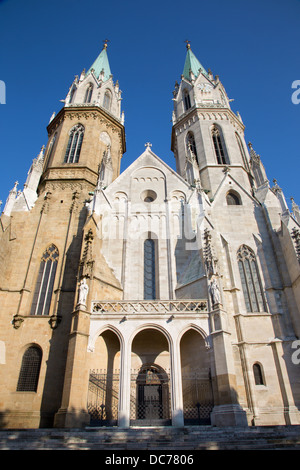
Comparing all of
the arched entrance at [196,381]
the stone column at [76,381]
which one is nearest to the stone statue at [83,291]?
the stone column at [76,381]

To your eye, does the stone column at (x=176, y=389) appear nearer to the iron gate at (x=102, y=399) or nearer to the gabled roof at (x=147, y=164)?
the iron gate at (x=102, y=399)

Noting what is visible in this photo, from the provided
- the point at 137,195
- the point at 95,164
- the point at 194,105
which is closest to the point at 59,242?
the point at 137,195

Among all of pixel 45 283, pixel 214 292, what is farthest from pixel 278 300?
pixel 45 283

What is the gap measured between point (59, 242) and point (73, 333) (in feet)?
22.7

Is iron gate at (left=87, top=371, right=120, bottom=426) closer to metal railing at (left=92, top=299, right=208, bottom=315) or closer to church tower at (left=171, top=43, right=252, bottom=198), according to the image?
metal railing at (left=92, top=299, right=208, bottom=315)

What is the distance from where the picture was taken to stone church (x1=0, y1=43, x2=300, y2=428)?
12727 mm

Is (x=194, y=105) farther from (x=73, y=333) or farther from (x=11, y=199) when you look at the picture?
(x=73, y=333)

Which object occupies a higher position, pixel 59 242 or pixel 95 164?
pixel 95 164

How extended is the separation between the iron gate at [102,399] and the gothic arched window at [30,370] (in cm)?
294

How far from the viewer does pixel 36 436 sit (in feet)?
30.7

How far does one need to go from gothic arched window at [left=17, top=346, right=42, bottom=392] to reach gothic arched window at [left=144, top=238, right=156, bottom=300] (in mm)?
6357

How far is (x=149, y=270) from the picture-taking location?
18.2m

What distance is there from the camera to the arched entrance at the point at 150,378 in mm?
13492

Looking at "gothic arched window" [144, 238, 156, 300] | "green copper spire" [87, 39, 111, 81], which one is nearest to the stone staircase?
"gothic arched window" [144, 238, 156, 300]
